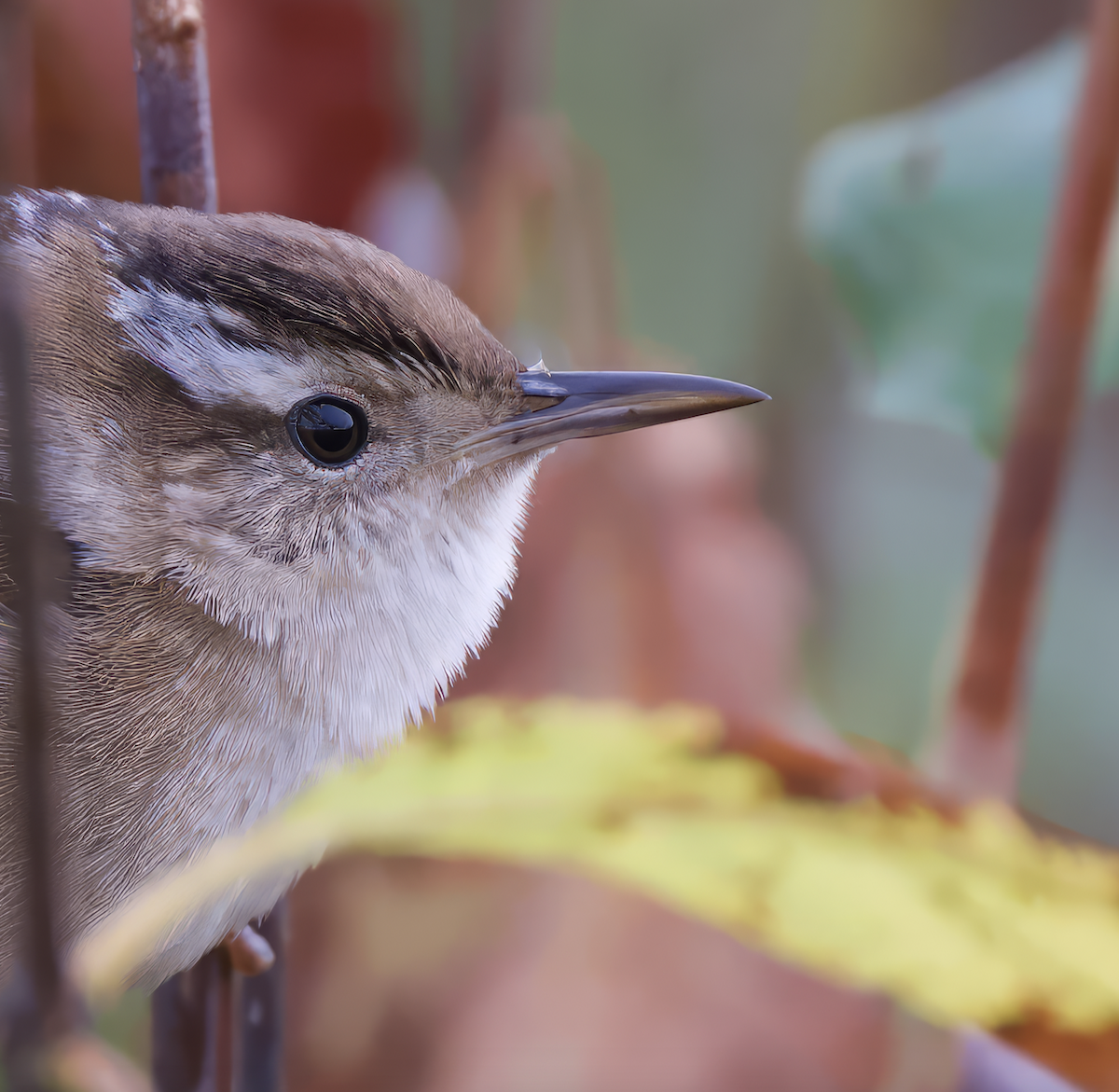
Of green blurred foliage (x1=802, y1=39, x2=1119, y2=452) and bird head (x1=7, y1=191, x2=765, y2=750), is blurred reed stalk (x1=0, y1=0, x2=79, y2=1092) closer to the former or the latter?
bird head (x1=7, y1=191, x2=765, y2=750)

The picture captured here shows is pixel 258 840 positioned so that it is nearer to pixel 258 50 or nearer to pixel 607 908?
pixel 607 908

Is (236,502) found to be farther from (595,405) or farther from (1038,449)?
(1038,449)

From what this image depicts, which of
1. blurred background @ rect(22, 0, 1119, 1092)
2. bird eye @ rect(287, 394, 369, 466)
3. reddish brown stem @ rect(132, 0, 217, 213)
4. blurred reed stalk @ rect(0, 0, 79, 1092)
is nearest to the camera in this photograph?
blurred reed stalk @ rect(0, 0, 79, 1092)

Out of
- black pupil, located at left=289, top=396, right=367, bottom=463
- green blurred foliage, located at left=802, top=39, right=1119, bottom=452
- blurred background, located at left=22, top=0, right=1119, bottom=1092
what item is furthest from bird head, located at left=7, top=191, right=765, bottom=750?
green blurred foliage, located at left=802, top=39, right=1119, bottom=452

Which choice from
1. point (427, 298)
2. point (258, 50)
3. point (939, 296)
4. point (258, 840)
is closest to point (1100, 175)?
point (939, 296)

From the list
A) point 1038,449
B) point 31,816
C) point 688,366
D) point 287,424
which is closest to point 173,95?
point 287,424

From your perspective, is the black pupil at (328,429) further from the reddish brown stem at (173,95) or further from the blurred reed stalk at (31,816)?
the blurred reed stalk at (31,816)
